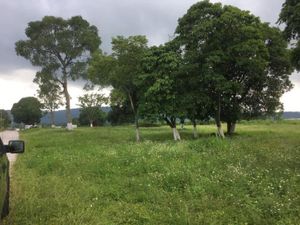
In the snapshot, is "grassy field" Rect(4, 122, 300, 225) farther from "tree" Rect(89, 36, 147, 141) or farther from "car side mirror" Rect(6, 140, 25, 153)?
"tree" Rect(89, 36, 147, 141)

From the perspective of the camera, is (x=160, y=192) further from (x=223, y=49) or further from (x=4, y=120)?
(x=4, y=120)

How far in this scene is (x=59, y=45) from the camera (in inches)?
2301

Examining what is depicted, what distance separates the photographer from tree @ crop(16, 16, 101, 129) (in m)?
58.4

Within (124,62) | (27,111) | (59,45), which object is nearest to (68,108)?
(59,45)

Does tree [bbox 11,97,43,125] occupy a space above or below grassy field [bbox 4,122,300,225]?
above

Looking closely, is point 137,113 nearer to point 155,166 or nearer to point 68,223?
point 155,166

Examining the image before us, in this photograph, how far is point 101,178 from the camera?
14.0 meters

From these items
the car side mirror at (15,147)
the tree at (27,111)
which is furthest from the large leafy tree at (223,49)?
the tree at (27,111)

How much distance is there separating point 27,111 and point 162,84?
106184 mm

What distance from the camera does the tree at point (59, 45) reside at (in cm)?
5844

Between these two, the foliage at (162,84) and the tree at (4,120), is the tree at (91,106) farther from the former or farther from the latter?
the foliage at (162,84)

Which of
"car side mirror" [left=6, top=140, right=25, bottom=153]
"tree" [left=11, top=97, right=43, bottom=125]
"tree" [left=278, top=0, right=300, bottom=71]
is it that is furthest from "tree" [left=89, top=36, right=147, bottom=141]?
"tree" [left=11, top=97, right=43, bottom=125]

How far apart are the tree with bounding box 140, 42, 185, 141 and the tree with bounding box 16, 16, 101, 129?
23932 millimetres

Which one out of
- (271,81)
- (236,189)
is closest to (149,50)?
(271,81)
